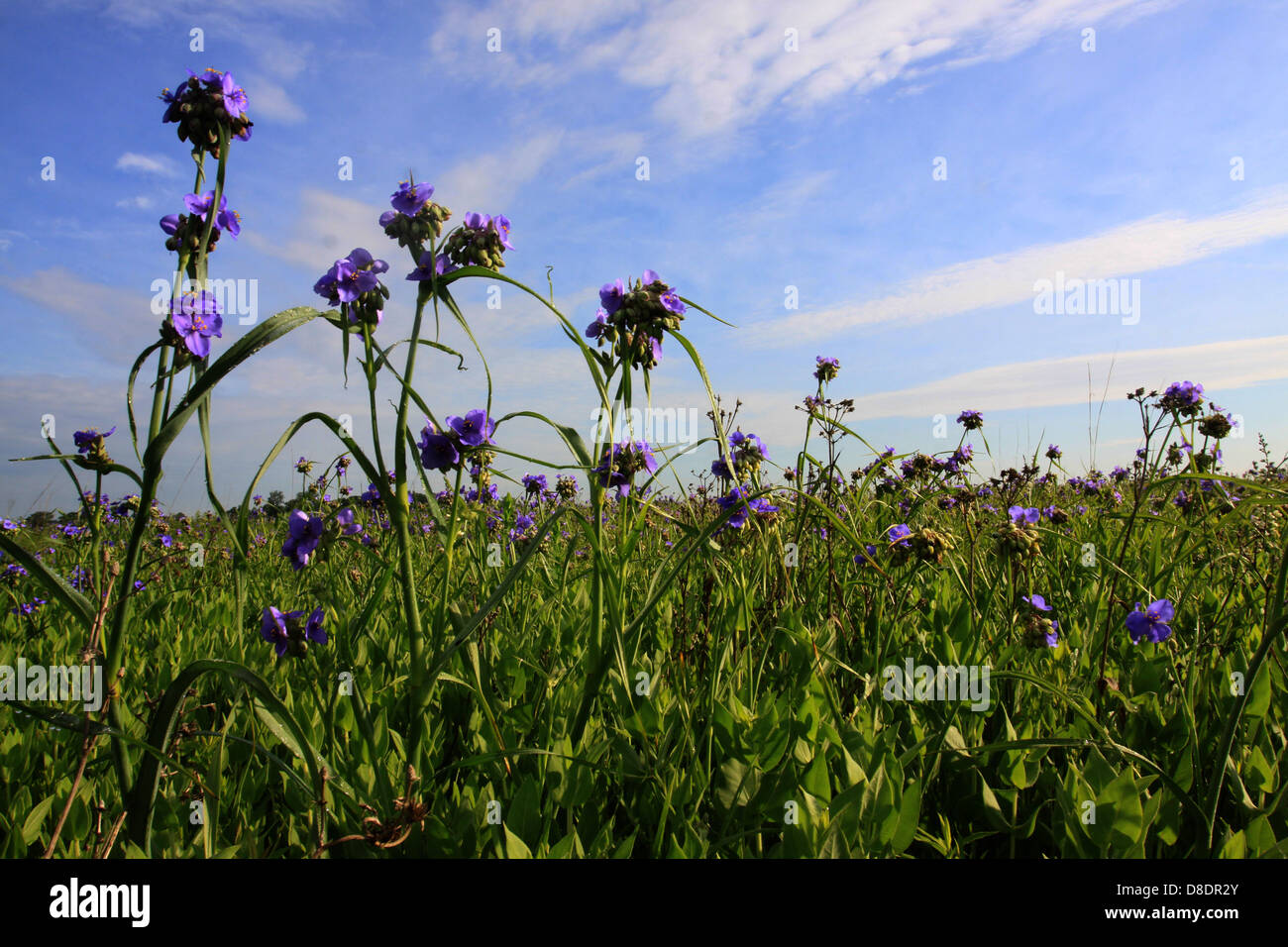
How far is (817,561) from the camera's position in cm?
351

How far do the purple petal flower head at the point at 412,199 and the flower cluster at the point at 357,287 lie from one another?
173 mm

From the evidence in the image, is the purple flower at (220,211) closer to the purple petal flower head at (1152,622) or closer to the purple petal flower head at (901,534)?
the purple petal flower head at (901,534)

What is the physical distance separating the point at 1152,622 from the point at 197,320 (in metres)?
3.07

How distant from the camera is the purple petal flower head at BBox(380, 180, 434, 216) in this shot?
1.67 meters

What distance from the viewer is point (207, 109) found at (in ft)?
5.01

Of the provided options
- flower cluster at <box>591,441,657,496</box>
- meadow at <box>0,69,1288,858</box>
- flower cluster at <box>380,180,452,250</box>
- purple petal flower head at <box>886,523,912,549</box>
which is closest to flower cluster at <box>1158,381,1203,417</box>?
meadow at <box>0,69,1288,858</box>

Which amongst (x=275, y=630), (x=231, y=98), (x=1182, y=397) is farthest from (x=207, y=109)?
(x=1182, y=397)

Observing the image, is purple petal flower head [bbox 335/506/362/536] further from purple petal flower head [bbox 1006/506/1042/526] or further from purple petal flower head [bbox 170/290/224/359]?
purple petal flower head [bbox 1006/506/1042/526]

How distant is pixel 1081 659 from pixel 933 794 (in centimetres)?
101

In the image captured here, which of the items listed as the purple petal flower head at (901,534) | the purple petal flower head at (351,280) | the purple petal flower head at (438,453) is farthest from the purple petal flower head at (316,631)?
the purple petal flower head at (901,534)

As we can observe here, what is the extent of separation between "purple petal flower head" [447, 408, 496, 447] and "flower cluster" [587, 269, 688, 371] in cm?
42

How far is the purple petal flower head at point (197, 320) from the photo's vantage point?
4.51 feet

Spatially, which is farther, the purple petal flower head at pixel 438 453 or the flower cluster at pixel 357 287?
the purple petal flower head at pixel 438 453
